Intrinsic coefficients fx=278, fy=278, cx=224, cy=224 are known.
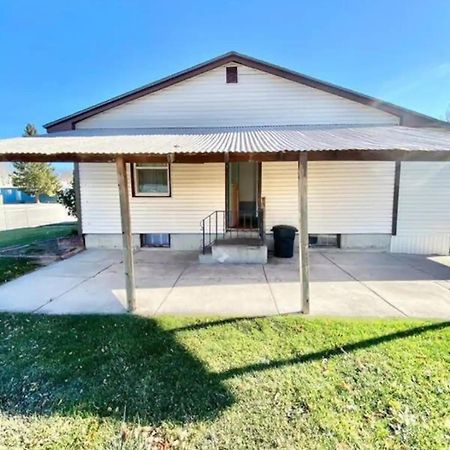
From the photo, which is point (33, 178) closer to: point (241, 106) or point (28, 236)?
point (28, 236)

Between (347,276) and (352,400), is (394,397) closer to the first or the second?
(352,400)

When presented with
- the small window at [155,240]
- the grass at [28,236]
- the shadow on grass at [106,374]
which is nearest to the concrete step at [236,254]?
the small window at [155,240]

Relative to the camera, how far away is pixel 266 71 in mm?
7867

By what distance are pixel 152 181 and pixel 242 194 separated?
2.75m

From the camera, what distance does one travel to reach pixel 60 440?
84.0 inches

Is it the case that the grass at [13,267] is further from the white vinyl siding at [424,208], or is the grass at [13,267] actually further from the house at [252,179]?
the white vinyl siding at [424,208]

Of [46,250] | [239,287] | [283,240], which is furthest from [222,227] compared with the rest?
[46,250]

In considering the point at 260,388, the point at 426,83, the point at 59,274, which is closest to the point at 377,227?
the point at 260,388

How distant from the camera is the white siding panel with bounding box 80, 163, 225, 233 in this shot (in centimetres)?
816

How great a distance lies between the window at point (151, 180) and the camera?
8258mm

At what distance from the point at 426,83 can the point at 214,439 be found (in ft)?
70.7

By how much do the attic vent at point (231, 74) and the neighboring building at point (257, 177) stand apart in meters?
0.03

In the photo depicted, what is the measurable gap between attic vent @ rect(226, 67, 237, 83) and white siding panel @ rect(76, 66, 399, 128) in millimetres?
135

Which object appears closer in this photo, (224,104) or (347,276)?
(347,276)
